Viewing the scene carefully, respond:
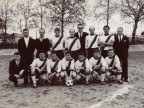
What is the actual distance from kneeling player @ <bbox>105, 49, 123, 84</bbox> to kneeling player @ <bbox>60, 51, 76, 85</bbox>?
1221 mm

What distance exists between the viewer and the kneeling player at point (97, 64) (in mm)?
11297

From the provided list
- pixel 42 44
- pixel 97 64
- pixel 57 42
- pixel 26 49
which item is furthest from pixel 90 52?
pixel 26 49

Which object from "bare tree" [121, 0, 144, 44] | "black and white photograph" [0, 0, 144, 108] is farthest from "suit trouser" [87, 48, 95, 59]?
"bare tree" [121, 0, 144, 44]

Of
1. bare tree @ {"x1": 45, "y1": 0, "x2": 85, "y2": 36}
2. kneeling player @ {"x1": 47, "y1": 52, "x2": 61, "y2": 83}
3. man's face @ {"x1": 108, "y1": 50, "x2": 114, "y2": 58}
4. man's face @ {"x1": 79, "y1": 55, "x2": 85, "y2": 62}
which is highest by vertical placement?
bare tree @ {"x1": 45, "y1": 0, "x2": 85, "y2": 36}

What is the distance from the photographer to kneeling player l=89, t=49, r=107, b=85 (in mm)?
11297

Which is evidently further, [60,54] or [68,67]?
[60,54]

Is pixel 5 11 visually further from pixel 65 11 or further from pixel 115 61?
pixel 115 61

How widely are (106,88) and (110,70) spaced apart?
1.11m

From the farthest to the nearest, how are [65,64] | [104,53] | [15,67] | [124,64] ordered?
[104,53] < [124,64] < [65,64] < [15,67]

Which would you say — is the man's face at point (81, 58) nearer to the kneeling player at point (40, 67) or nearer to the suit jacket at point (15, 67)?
the kneeling player at point (40, 67)

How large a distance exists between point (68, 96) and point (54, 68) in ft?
6.86

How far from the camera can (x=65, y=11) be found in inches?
1625

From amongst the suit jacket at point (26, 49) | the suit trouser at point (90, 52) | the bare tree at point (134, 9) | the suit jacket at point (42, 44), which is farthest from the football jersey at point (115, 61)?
the bare tree at point (134, 9)

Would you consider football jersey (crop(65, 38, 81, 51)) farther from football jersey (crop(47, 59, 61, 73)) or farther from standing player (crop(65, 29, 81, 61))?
football jersey (crop(47, 59, 61, 73))
